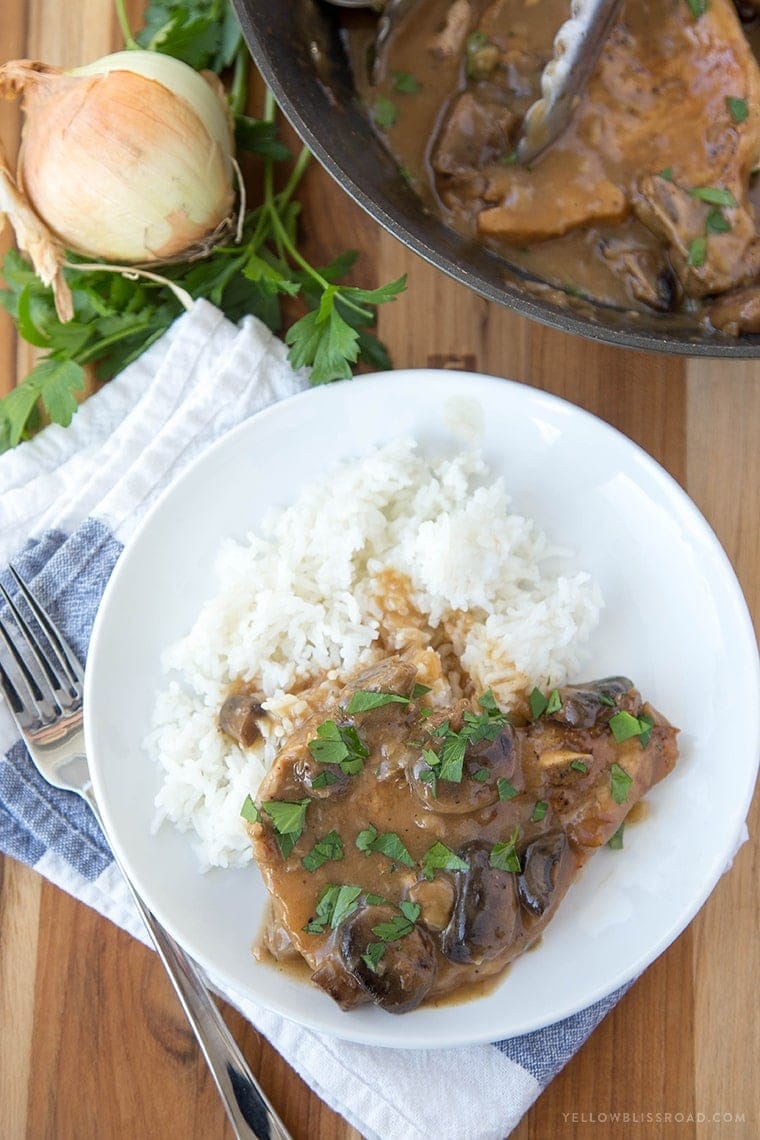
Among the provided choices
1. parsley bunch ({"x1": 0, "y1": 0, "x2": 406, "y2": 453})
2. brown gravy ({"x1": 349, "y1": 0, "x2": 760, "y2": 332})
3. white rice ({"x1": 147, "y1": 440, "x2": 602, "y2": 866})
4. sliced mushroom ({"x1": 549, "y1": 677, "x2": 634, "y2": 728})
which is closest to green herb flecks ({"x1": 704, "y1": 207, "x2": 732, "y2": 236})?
brown gravy ({"x1": 349, "y1": 0, "x2": 760, "y2": 332})

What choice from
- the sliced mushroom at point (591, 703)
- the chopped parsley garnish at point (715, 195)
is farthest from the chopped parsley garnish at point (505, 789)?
the chopped parsley garnish at point (715, 195)

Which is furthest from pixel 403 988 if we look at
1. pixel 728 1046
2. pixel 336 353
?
pixel 336 353

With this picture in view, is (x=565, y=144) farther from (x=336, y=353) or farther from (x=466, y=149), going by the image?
(x=336, y=353)

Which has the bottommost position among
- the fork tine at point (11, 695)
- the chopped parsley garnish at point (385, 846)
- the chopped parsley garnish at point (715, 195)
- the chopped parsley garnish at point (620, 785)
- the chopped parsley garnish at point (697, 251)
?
the chopped parsley garnish at point (620, 785)

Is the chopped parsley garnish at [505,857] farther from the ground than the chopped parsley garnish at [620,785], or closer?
farther from the ground

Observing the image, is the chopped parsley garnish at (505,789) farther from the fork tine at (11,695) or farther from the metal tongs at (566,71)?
the metal tongs at (566,71)

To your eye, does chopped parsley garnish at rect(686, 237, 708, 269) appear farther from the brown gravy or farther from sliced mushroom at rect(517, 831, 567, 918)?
sliced mushroom at rect(517, 831, 567, 918)
